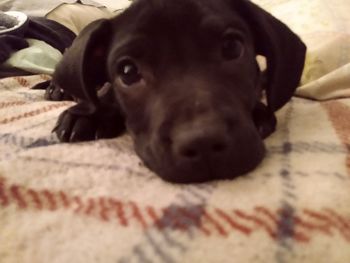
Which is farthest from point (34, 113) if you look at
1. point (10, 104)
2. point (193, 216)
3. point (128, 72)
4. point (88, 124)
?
point (193, 216)

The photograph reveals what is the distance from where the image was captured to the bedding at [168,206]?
0.79 meters

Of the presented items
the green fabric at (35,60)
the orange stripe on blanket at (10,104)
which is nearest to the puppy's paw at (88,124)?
the orange stripe on blanket at (10,104)

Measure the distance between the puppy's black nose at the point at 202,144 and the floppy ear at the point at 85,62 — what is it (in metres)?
0.56

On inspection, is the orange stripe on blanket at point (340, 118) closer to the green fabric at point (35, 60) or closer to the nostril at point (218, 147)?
the nostril at point (218, 147)

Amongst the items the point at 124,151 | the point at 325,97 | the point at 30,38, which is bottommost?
the point at 30,38

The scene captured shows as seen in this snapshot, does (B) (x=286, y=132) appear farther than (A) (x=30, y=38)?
No

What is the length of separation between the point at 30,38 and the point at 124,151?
186 cm

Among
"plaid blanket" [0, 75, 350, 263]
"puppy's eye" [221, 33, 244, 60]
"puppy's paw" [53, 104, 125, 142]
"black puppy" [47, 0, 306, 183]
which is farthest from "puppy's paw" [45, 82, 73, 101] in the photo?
"puppy's eye" [221, 33, 244, 60]

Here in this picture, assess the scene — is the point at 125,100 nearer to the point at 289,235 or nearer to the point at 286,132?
the point at 286,132

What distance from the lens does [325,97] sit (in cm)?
175

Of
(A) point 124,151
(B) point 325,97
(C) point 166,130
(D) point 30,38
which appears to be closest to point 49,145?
(A) point 124,151

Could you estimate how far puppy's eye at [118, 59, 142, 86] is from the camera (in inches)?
55.3

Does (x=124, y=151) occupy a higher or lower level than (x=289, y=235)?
lower

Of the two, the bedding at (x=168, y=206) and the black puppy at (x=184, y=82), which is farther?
the black puppy at (x=184, y=82)
